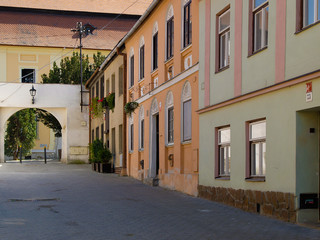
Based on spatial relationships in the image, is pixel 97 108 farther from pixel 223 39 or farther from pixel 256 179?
pixel 256 179

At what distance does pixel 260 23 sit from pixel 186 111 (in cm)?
555

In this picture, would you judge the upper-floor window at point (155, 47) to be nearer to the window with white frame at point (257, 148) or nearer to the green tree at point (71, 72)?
the window with white frame at point (257, 148)

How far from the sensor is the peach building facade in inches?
665

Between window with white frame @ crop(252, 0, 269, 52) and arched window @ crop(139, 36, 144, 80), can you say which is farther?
arched window @ crop(139, 36, 144, 80)

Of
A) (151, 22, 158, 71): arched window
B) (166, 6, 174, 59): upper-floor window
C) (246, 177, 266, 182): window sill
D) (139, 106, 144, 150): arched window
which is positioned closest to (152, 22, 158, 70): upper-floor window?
(151, 22, 158, 71): arched window

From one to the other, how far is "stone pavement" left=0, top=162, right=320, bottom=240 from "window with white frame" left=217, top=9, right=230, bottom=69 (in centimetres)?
352

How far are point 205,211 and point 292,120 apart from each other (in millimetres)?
3129

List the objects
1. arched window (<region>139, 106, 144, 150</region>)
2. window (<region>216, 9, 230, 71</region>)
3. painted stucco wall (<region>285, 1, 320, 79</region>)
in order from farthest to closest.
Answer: arched window (<region>139, 106, 144, 150</region>)
window (<region>216, 9, 230, 71</region>)
painted stucco wall (<region>285, 1, 320, 79</region>)

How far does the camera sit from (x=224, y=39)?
14.7 metres

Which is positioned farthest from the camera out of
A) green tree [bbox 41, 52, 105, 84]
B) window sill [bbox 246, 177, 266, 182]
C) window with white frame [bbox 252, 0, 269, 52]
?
green tree [bbox 41, 52, 105, 84]

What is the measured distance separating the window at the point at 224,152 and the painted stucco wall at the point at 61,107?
23.6 m

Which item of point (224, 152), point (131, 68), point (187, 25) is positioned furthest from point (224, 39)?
point (131, 68)

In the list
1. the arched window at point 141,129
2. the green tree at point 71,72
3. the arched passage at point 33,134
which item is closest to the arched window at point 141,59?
the arched window at point 141,129

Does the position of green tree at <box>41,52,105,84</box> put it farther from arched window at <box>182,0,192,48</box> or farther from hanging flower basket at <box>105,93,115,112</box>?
arched window at <box>182,0,192,48</box>
